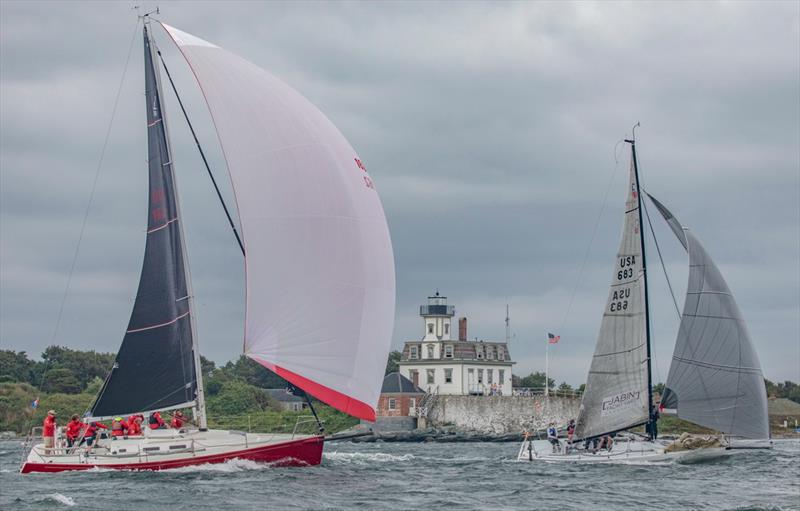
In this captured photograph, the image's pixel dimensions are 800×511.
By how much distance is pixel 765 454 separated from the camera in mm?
44938

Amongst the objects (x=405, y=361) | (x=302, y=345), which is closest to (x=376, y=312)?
(x=302, y=345)

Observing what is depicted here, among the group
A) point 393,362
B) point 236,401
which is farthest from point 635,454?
point 393,362

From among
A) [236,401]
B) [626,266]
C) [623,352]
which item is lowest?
[623,352]

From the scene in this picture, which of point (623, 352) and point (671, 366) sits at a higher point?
point (623, 352)

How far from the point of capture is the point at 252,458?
29.8 meters

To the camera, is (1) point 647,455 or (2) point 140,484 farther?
(1) point 647,455

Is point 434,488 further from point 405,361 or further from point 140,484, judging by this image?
point 405,361

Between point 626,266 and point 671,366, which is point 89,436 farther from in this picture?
point 671,366

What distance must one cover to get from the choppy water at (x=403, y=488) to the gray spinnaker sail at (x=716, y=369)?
256cm

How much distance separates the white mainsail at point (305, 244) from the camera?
28.5m

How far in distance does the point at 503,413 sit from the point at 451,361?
9.02 metres

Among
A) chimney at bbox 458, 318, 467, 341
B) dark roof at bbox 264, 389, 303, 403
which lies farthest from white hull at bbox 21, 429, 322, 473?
dark roof at bbox 264, 389, 303, 403

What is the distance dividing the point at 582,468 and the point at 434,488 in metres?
9.15

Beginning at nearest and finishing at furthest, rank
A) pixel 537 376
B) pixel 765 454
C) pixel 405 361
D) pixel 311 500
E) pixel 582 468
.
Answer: pixel 311 500 < pixel 582 468 < pixel 765 454 < pixel 405 361 < pixel 537 376
